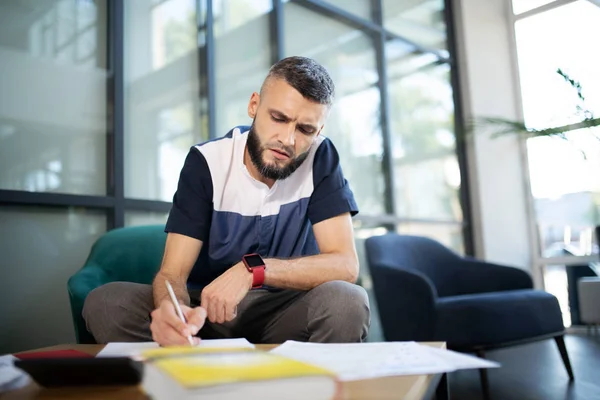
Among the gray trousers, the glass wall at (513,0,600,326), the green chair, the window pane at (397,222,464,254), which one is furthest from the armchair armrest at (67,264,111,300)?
the glass wall at (513,0,600,326)

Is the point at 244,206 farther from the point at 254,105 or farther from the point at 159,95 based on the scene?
the point at 159,95

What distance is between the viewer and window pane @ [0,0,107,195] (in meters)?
2.09

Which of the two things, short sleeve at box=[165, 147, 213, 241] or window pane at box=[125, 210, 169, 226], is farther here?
window pane at box=[125, 210, 169, 226]

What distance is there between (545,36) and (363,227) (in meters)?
2.91

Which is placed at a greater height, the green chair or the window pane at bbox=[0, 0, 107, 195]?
the window pane at bbox=[0, 0, 107, 195]

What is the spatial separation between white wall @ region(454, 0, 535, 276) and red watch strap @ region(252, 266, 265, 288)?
3.72 m

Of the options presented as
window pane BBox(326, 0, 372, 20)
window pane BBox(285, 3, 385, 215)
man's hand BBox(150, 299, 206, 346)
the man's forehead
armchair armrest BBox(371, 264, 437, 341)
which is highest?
window pane BBox(326, 0, 372, 20)

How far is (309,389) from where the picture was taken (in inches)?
19.5

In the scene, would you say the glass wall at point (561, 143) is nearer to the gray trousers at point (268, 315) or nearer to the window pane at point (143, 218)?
the window pane at point (143, 218)

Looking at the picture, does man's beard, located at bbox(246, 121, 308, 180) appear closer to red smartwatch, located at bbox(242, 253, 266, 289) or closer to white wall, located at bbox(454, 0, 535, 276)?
red smartwatch, located at bbox(242, 253, 266, 289)

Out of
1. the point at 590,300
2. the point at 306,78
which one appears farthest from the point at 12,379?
the point at 590,300

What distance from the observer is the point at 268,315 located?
1489 millimetres

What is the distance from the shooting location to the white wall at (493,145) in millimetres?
4691

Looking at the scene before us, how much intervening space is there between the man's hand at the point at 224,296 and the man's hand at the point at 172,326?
147mm
